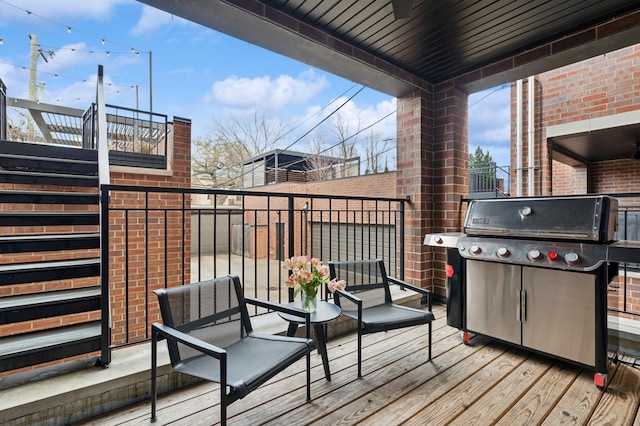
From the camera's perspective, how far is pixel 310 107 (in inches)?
590

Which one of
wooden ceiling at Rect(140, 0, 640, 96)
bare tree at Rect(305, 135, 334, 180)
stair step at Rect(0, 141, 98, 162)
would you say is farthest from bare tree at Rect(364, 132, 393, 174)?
stair step at Rect(0, 141, 98, 162)

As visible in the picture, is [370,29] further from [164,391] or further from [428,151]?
[164,391]

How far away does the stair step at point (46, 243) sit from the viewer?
2100mm

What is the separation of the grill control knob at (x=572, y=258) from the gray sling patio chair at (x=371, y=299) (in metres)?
0.88

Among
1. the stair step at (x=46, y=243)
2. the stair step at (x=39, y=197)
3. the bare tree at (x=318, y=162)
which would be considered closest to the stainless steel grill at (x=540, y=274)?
the stair step at (x=46, y=243)

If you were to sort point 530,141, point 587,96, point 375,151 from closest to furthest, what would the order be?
point 587,96
point 530,141
point 375,151

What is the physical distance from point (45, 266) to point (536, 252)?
3279 mm

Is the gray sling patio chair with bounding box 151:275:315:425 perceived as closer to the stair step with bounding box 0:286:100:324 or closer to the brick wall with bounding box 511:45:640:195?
the stair step with bounding box 0:286:100:324

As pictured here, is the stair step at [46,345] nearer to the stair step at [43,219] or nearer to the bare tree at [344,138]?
the stair step at [43,219]

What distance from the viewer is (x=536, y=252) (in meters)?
2.14

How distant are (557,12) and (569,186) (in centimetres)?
546

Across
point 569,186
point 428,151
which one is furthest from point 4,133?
point 569,186

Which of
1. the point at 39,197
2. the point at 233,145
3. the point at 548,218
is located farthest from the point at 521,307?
the point at 233,145

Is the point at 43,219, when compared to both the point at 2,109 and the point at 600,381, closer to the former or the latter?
the point at 2,109
